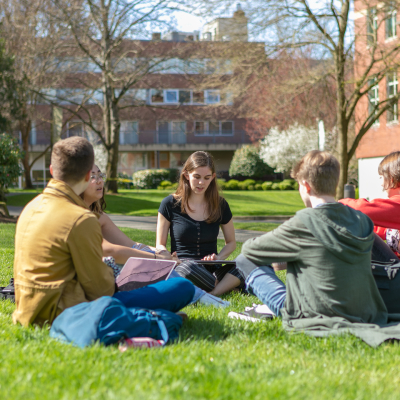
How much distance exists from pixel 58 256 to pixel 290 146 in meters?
37.2

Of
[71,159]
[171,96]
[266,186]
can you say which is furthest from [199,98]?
[71,159]

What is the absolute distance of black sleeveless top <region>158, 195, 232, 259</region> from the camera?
5598 millimetres

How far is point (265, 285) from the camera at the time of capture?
404 centimetres

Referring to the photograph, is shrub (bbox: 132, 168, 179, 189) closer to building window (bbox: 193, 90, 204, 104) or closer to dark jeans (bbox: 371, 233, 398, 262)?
building window (bbox: 193, 90, 204, 104)

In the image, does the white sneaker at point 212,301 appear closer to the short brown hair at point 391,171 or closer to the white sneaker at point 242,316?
the white sneaker at point 242,316

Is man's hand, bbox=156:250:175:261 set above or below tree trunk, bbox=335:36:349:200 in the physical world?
below

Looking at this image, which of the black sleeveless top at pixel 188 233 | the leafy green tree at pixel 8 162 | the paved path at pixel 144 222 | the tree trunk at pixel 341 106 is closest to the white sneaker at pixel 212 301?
the black sleeveless top at pixel 188 233

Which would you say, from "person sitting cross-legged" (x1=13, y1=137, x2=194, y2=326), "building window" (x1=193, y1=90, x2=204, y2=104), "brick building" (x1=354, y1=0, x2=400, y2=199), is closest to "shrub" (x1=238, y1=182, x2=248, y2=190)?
"building window" (x1=193, y1=90, x2=204, y2=104)

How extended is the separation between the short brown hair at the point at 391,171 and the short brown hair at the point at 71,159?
2670 millimetres

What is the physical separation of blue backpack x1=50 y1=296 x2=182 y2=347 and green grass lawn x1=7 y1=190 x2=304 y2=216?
59.2ft

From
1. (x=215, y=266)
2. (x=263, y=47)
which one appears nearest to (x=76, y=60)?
(x=263, y=47)

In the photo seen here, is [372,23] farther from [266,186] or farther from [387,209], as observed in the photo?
[266,186]

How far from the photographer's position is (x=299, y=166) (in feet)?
11.6

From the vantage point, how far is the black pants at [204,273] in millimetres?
5043
